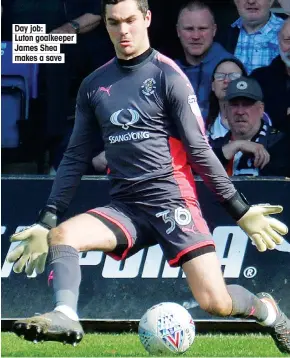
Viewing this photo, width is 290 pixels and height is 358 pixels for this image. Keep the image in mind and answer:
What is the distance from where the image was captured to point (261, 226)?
22.4 ft

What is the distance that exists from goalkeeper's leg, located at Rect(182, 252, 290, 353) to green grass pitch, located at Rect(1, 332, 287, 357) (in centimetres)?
19

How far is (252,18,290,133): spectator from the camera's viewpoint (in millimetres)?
9016

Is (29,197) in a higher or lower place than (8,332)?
higher

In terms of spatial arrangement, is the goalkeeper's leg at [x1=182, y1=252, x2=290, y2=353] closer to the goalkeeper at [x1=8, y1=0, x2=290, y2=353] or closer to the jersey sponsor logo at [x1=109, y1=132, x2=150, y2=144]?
the goalkeeper at [x1=8, y1=0, x2=290, y2=353]

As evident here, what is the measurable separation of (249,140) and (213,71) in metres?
0.69

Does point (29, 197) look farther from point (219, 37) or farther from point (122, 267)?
point (219, 37)

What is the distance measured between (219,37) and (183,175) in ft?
9.44

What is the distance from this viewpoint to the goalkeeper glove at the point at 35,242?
6840mm

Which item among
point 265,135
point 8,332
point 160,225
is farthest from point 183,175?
point 8,332

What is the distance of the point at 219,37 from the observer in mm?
9484

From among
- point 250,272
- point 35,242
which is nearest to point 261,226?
point 35,242

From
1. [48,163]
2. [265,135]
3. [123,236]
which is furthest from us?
[48,163]

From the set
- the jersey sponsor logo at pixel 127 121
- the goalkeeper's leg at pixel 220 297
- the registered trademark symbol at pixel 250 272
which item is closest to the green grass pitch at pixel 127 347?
the goalkeeper's leg at pixel 220 297

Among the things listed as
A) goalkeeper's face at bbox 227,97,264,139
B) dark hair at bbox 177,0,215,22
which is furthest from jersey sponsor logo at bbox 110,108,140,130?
dark hair at bbox 177,0,215,22
